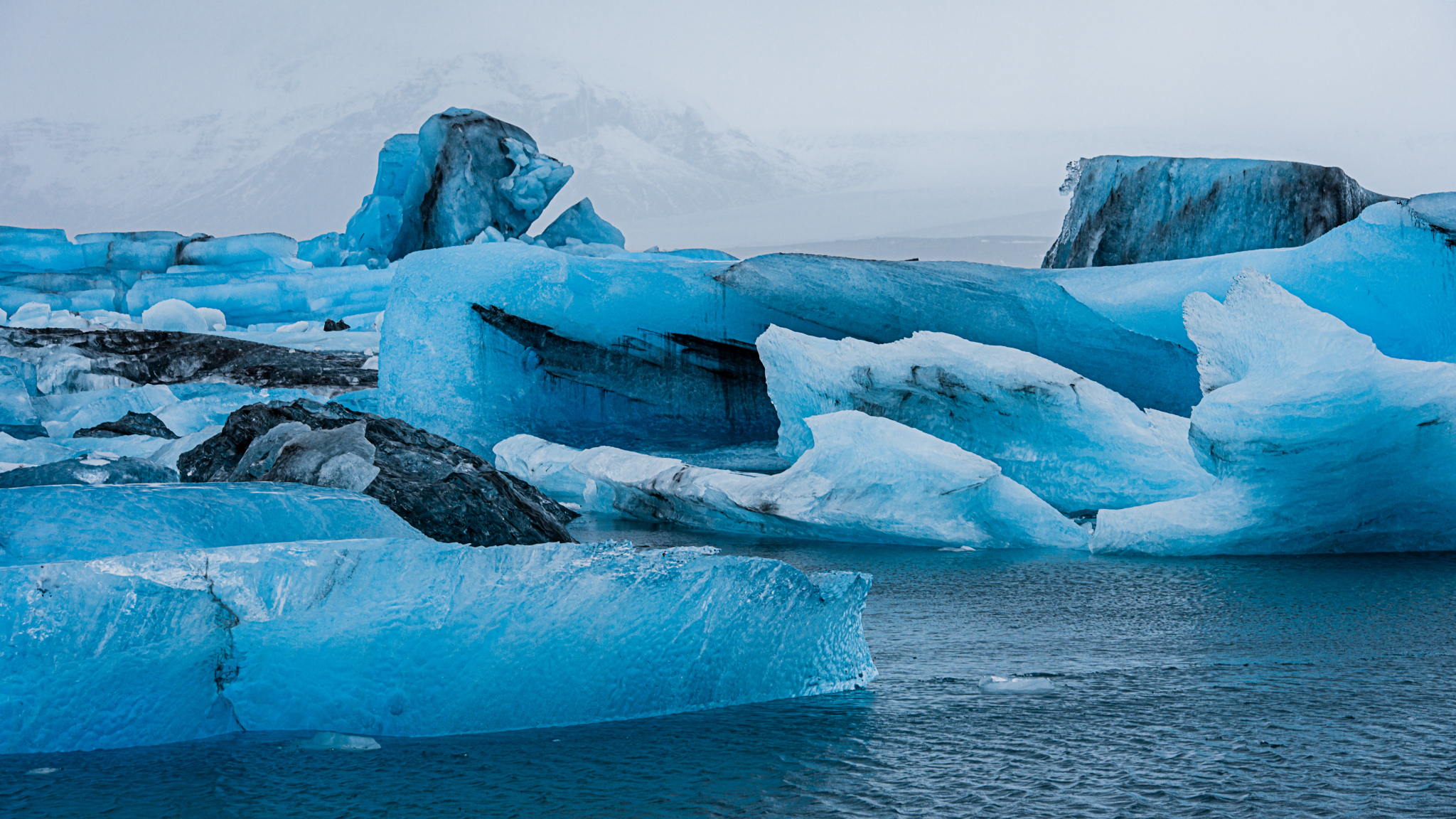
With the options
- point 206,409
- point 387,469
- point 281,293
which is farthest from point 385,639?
point 281,293

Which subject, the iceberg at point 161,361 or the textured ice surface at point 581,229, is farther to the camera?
the textured ice surface at point 581,229

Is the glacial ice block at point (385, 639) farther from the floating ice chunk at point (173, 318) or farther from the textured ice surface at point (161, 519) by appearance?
the floating ice chunk at point (173, 318)

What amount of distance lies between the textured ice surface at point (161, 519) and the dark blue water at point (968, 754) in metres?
0.40

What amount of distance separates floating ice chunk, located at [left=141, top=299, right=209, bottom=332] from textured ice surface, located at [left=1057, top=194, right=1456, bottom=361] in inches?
480

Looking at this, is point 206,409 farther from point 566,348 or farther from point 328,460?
point 328,460

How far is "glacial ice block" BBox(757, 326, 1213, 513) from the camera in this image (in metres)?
4.68

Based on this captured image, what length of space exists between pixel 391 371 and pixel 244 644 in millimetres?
5350

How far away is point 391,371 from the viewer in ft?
22.6

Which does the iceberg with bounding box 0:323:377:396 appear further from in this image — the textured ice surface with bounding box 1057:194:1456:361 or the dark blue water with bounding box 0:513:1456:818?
the dark blue water with bounding box 0:513:1456:818

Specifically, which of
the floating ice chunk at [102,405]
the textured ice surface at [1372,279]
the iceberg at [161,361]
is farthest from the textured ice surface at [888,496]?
the iceberg at [161,361]

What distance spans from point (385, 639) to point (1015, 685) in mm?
1088

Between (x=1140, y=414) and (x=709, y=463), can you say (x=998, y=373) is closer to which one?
(x=1140, y=414)

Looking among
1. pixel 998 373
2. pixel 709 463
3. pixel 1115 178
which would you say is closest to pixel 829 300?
pixel 709 463

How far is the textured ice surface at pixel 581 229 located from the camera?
1864 centimetres
